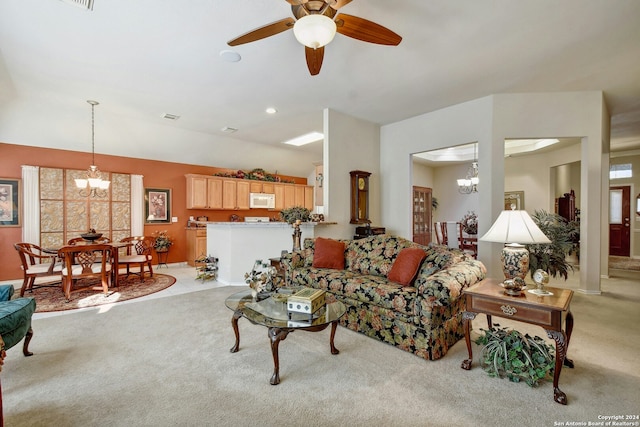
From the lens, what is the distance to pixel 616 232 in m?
7.90

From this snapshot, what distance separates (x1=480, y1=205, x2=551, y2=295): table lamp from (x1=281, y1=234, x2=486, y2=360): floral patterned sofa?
0.37 meters

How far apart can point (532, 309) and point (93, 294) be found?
5537 millimetres

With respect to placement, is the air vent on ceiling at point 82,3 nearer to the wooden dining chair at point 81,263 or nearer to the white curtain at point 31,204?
the wooden dining chair at point 81,263

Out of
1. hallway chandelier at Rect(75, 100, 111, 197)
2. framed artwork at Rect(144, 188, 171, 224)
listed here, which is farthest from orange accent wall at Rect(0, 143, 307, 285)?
hallway chandelier at Rect(75, 100, 111, 197)

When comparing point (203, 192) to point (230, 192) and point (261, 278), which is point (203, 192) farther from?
point (261, 278)

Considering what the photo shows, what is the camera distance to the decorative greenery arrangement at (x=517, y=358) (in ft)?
6.64

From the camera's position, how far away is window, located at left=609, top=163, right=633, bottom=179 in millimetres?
7660

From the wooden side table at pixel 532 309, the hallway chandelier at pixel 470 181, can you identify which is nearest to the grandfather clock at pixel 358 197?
the hallway chandelier at pixel 470 181

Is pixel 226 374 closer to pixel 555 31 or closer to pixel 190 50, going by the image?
pixel 190 50

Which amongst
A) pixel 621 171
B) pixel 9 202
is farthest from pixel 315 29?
pixel 621 171

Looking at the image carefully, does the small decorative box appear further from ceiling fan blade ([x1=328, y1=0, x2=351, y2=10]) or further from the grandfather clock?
the grandfather clock

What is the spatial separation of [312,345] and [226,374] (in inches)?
31.1

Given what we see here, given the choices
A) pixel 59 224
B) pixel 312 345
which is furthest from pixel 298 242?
pixel 59 224

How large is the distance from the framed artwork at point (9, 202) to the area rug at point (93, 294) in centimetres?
159
